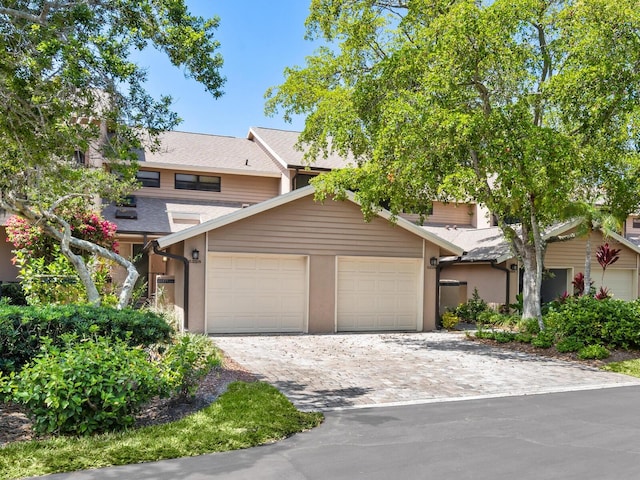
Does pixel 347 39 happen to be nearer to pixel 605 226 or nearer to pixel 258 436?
pixel 605 226

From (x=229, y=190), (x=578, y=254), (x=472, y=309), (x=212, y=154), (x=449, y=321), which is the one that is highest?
(x=212, y=154)

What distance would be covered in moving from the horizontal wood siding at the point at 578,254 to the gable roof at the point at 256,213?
5.90m

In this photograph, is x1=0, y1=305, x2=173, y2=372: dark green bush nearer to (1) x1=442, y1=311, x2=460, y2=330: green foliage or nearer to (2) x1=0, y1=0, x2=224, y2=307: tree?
(2) x1=0, y1=0, x2=224, y2=307: tree

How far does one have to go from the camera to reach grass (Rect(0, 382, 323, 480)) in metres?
4.98

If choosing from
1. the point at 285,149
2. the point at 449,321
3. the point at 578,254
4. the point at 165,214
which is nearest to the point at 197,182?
the point at 165,214

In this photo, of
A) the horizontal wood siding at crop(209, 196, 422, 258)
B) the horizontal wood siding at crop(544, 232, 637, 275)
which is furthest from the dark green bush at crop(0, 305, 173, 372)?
the horizontal wood siding at crop(544, 232, 637, 275)

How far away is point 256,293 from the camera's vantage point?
15.3 metres

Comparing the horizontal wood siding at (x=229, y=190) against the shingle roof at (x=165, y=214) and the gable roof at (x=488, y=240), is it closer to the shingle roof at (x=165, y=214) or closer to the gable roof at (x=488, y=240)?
the shingle roof at (x=165, y=214)

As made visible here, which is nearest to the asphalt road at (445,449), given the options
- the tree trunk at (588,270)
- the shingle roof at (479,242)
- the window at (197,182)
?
the tree trunk at (588,270)

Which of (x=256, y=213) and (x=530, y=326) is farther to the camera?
(x=256, y=213)

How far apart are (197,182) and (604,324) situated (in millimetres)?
15423

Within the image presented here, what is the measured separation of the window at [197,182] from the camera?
2142cm

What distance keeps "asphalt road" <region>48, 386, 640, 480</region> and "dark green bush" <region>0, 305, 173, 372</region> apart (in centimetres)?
251

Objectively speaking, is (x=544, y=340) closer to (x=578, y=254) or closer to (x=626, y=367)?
(x=626, y=367)
